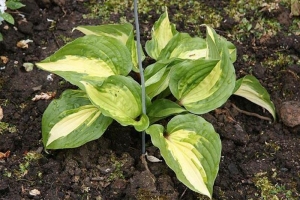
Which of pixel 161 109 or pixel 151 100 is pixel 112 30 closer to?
pixel 151 100

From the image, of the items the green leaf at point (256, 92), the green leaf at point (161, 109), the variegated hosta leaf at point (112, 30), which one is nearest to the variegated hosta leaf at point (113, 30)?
the variegated hosta leaf at point (112, 30)

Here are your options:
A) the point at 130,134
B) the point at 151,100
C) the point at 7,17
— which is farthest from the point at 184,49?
the point at 7,17

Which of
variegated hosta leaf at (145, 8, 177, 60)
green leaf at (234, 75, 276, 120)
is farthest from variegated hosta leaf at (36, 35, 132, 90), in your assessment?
green leaf at (234, 75, 276, 120)

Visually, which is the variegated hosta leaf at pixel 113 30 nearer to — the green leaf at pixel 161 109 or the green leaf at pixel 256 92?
the green leaf at pixel 161 109

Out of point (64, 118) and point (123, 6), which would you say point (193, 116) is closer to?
point (64, 118)

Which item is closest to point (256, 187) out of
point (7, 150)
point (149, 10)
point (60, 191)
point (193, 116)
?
point (193, 116)

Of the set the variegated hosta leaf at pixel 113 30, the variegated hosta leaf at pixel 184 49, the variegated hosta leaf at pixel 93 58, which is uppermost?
the variegated hosta leaf at pixel 93 58
